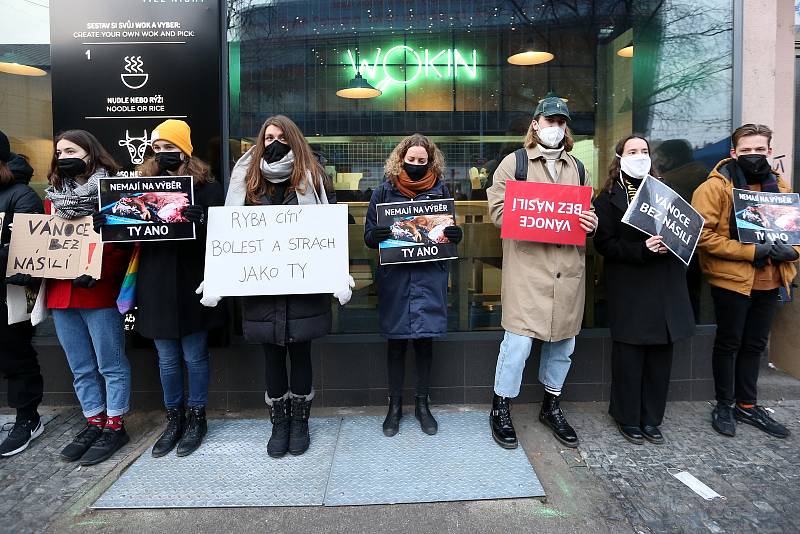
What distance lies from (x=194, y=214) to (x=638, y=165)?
9.58 feet

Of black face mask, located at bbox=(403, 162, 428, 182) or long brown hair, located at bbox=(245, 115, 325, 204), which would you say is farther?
black face mask, located at bbox=(403, 162, 428, 182)

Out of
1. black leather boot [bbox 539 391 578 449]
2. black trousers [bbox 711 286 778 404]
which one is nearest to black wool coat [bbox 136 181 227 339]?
black leather boot [bbox 539 391 578 449]

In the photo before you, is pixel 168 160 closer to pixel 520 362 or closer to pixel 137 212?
pixel 137 212

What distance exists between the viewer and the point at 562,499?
304 cm

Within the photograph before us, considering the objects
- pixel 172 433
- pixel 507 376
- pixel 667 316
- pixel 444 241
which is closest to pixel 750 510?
pixel 667 316

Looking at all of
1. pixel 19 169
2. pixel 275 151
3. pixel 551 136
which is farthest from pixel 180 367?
pixel 551 136

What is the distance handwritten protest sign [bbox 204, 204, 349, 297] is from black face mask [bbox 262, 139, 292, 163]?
31cm

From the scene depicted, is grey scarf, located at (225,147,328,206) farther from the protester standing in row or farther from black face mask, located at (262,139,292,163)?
the protester standing in row

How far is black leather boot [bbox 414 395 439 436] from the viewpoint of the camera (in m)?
3.78

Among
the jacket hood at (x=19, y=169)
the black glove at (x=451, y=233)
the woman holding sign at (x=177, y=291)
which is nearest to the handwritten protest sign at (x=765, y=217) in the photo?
the black glove at (x=451, y=233)

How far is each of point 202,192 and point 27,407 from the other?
2.05 metres

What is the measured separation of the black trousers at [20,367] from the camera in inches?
142

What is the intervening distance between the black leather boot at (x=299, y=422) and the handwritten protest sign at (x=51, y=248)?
5.14ft

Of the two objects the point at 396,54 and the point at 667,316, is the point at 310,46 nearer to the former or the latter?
the point at 396,54
